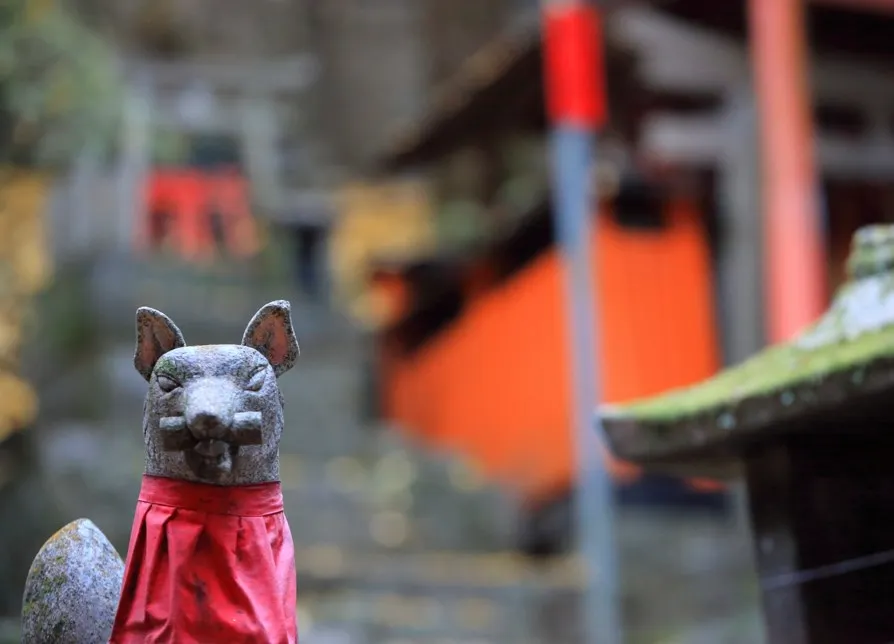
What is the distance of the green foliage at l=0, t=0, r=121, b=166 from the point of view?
7.54 metres

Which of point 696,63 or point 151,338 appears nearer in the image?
point 151,338

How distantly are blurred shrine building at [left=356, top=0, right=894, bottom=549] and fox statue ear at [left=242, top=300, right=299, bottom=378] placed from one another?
21.3 feet

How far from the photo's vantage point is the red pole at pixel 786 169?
7.50m

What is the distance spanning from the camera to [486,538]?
9938 mm

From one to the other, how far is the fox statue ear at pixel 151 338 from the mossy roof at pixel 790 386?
5.36 feet

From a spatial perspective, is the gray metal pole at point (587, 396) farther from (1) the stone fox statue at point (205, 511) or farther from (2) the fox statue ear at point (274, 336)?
(1) the stone fox statue at point (205, 511)

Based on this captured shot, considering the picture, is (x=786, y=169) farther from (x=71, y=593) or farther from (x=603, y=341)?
(x=71, y=593)

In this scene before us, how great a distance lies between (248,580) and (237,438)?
0.96 ft

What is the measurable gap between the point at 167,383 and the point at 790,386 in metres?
1.67

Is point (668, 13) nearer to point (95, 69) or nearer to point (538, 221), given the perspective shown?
point (538, 221)

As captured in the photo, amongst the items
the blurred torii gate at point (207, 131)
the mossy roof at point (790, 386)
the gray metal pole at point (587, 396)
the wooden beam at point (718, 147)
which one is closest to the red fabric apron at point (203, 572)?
the mossy roof at point (790, 386)

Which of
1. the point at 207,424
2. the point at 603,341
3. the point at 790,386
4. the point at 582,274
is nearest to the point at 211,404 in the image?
the point at 207,424

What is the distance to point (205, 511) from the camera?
222 centimetres

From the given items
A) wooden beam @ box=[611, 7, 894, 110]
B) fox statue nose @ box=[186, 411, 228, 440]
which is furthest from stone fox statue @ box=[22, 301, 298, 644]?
wooden beam @ box=[611, 7, 894, 110]
